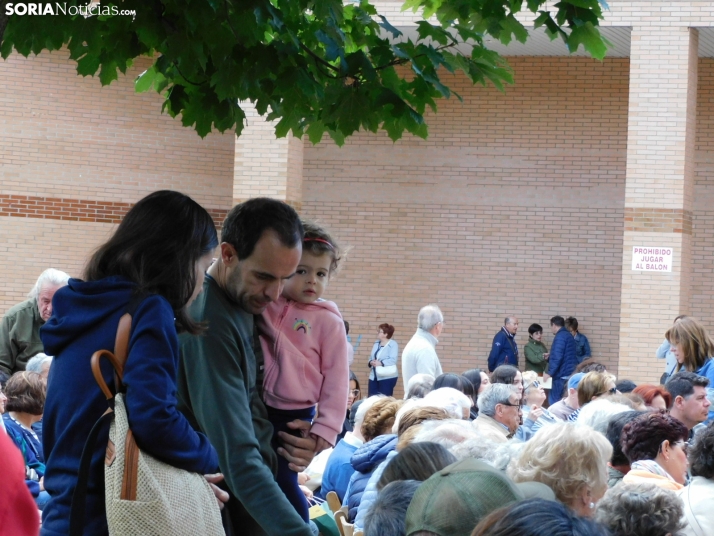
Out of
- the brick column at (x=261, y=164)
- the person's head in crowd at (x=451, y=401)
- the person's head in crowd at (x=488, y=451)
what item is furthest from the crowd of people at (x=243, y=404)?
the brick column at (x=261, y=164)

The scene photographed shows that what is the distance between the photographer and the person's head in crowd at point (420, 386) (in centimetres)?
830

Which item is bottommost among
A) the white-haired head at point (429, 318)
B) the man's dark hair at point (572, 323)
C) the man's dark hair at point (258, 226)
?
the man's dark hair at point (572, 323)

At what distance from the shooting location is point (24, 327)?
286 inches

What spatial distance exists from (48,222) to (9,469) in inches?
639

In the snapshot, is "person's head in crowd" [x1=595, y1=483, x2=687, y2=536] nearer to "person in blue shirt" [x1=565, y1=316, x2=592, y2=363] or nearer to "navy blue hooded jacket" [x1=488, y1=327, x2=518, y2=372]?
"navy blue hooded jacket" [x1=488, y1=327, x2=518, y2=372]

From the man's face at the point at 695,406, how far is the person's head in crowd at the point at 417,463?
14.8ft

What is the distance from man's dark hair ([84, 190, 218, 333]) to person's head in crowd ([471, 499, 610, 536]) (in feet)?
3.65

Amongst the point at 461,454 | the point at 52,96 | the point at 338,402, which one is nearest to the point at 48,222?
the point at 52,96

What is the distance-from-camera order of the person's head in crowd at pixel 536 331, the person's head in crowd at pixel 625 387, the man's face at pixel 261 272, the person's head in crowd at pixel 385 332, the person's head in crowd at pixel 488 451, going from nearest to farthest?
the man's face at pixel 261 272 → the person's head in crowd at pixel 488 451 → the person's head in crowd at pixel 625 387 → the person's head in crowd at pixel 385 332 → the person's head in crowd at pixel 536 331

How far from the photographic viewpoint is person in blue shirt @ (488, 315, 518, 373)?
16.7 meters

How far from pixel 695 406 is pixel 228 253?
18.8ft

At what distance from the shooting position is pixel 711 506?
4363mm

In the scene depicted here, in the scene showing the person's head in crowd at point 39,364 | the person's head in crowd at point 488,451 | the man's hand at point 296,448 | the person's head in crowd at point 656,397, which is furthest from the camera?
the person's head in crowd at point 656,397

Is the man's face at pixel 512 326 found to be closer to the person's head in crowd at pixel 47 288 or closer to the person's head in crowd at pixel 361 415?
the person's head in crowd at pixel 361 415
